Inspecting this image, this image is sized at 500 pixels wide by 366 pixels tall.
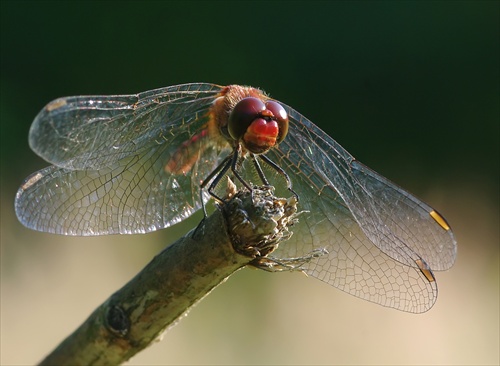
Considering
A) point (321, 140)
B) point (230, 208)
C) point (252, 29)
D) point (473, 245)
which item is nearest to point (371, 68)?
point (252, 29)

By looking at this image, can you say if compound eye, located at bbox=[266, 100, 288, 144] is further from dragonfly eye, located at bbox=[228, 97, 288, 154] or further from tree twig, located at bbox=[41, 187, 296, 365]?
tree twig, located at bbox=[41, 187, 296, 365]

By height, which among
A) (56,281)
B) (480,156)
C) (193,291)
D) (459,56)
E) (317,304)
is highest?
(459,56)

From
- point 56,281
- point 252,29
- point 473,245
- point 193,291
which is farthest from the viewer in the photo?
point 252,29

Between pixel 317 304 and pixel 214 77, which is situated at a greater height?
pixel 214 77

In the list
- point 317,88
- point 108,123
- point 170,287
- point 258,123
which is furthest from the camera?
point 317,88

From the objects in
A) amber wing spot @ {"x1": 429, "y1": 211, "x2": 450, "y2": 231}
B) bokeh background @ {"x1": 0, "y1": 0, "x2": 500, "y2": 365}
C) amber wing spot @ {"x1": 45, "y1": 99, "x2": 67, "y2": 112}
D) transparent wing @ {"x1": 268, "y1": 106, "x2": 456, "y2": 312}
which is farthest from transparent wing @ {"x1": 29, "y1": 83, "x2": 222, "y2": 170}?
bokeh background @ {"x1": 0, "y1": 0, "x2": 500, "y2": 365}

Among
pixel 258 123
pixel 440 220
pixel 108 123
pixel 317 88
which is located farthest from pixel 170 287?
pixel 317 88

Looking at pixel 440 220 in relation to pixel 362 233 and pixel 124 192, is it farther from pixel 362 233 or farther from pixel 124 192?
pixel 124 192

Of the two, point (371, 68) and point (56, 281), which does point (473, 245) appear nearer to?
point (371, 68)
